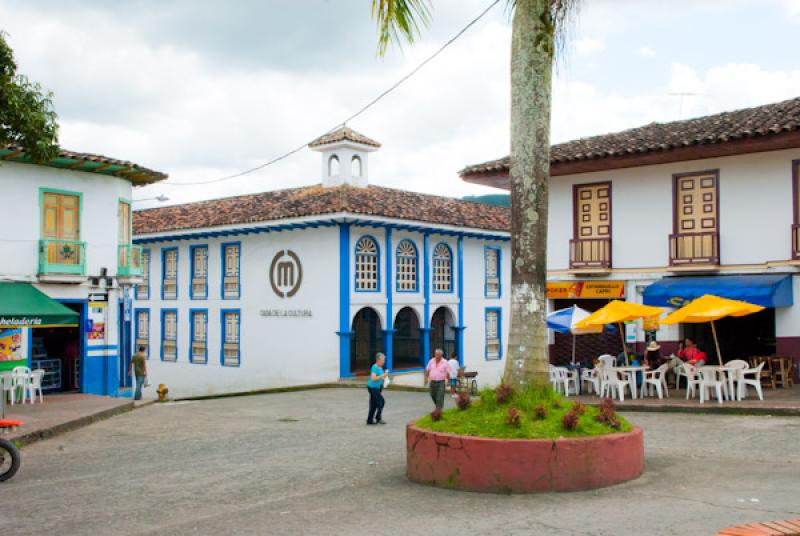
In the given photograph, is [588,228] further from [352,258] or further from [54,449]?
[54,449]

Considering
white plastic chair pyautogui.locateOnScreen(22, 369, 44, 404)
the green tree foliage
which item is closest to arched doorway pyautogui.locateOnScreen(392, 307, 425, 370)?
white plastic chair pyautogui.locateOnScreen(22, 369, 44, 404)

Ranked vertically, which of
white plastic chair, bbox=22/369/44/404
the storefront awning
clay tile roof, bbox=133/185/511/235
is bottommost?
white plastic chair, bbox=22/369/44/404

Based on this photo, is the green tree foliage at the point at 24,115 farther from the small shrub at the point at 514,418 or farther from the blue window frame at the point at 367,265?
the blue window frame at the point at 367,265

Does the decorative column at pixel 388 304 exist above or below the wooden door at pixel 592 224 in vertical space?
below

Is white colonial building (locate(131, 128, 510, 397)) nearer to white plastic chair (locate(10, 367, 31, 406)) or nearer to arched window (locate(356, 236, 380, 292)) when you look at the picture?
arched window (locate(356, 236, 380, 292))

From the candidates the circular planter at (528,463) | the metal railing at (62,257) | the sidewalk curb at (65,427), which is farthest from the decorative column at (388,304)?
the circular planter at (528,463)

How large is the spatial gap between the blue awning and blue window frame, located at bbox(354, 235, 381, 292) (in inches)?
392

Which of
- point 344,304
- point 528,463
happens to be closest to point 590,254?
point 344,304

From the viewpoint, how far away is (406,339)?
30969 millimetres

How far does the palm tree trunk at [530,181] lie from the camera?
991 centimetres

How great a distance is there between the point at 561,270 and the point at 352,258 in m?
7.40

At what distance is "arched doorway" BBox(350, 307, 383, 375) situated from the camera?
2958cm

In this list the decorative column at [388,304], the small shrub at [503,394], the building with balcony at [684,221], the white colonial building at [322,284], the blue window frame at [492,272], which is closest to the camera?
the small shrub at [503,394]

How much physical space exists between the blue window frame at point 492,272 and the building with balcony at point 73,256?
42.5 feet
